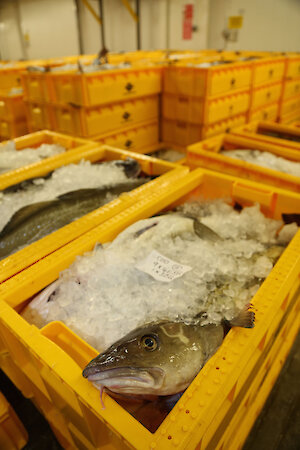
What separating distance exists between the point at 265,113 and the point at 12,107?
4.02m

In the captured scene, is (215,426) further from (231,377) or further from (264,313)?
(264,313)

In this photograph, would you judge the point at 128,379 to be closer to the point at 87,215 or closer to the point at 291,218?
the point at 87,215

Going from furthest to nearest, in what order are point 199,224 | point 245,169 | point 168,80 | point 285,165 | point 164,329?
1. point 168,80
2. point 285,165
3. point 245,169
4. point 199,224
5. point 164,329

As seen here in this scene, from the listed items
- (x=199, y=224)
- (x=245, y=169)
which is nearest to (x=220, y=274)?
(x=199, y=224)

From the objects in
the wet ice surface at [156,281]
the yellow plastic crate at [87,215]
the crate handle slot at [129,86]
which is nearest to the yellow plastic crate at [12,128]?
the crate handle slot at [129,86]

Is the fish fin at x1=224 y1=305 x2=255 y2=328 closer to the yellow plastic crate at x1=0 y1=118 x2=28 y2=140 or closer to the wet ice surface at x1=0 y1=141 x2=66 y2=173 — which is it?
the wet ice surface at x1=0 y1=141 x2=66 y2=173

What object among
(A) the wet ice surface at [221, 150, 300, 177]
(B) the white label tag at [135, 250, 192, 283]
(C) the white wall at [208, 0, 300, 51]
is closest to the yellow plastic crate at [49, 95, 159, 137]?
(A) the wet ice surface at [221, 150, 300, 177]

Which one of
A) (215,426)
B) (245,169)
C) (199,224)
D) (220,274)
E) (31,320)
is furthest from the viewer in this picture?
(245,169)

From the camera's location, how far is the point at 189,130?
13.6 ft

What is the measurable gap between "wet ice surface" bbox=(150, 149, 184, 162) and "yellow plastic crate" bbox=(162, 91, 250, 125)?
49 centimetres

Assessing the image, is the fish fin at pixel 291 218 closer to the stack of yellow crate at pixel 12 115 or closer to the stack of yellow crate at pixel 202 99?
the stack of yellow crate at pixel 202 99

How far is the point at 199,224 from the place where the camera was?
5.89 ft

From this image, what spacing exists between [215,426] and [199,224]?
1099 mm

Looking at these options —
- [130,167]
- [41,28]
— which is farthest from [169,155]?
[41,28]
